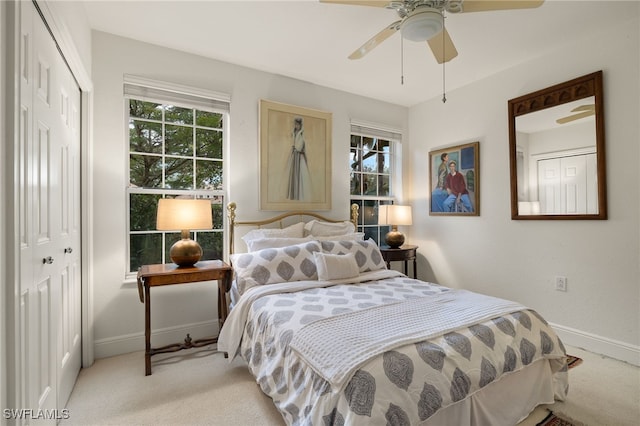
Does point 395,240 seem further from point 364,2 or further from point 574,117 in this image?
point 364,2

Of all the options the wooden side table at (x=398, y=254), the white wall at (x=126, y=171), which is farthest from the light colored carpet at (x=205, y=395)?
the wooden side table at (x=398, y=254)

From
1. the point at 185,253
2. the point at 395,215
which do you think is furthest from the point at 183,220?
the point at 395,215

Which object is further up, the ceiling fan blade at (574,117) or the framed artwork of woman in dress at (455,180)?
the ceiling fan blade at (574,117)

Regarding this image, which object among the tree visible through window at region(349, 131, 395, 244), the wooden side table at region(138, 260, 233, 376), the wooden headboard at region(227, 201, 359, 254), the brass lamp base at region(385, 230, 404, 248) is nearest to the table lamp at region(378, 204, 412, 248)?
the brass lamp base at region(385, 230, 404, 248)

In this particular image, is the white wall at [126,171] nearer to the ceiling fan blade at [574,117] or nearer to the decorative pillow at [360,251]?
the decorative pillow at [360,251]

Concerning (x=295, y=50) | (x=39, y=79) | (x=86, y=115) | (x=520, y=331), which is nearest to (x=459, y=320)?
(x=520, y=331)

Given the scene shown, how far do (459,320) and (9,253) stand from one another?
1.98 metres

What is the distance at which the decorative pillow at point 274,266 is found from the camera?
2.39 m

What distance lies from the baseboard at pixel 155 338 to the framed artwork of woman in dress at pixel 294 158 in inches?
51.3

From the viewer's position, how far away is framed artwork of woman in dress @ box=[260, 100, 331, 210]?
10.5 feet

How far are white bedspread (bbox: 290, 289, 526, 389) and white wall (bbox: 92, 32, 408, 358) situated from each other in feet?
5.70

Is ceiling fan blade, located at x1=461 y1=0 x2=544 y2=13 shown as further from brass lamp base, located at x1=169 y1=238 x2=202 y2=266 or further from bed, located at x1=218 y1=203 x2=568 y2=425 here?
brass lamp base, located at x1=169 y1=238 x2=202 y2=266

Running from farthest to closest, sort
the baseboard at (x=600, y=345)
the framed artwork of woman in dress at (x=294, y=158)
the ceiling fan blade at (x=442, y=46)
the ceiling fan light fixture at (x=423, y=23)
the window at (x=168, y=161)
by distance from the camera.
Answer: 1. the framed artwork of woman in dress at (x=294, y=158)
2. the window at (x=168, y=161)
3. the baseboard at (x=600, y=345)
4. the ceiling fan blade at (x=442, y=46)
5. the ceiling fan light fixture at (x=423, y=23)

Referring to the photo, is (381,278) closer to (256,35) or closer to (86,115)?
(256,35)
